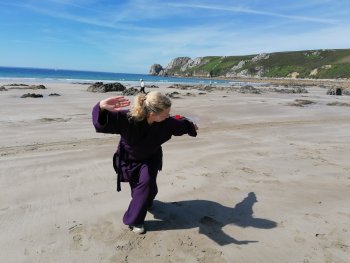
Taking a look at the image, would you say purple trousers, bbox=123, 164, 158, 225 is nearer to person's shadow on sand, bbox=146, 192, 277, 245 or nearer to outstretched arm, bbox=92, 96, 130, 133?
person's shadow on sand, bbox=146, 192, 277, 245

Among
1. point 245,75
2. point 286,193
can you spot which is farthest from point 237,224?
point 245,75

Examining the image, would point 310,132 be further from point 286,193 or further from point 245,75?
point 245,75

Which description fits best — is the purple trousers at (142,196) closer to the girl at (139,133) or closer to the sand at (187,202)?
the girl at (139,133)

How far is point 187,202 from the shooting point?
5.11 m

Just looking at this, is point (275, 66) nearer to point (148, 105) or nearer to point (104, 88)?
point (104, 88)

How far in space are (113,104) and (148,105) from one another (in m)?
0.37

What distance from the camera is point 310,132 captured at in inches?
429

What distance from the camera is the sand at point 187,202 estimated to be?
3820mm

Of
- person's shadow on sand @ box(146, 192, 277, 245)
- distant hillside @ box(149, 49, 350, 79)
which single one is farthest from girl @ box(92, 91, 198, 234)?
distant hillside @ box(149, 49, 350, 79)

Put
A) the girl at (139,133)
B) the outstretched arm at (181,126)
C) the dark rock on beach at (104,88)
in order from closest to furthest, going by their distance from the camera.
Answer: the girl at (139,133) → the outstretched arm at (181,126) → the dark rock on beach at (104,88)

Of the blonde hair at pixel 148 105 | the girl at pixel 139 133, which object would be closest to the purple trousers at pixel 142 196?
the girl at pixel 139 133

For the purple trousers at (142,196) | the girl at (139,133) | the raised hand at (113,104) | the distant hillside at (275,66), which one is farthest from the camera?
the distant hillside at (275,66)

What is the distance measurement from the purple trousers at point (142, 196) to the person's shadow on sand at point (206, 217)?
0.87 ft

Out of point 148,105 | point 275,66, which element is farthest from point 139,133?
point 275,66
